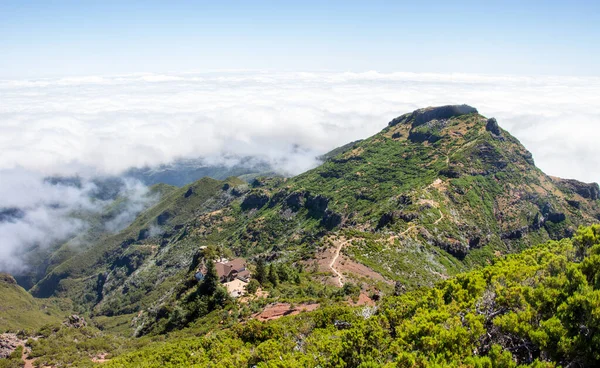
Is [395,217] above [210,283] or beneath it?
above

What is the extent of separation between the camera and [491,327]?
770 inches

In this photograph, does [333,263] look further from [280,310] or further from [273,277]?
[280,310]

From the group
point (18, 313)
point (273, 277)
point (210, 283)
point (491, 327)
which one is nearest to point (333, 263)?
point (273, 277)

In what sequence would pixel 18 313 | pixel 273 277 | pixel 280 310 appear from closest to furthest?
pixel 280 310 → pixel 273 277 → pixel 18 313

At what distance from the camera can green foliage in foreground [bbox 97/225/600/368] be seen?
1577 cm

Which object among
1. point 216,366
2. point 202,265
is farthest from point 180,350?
point 202,265

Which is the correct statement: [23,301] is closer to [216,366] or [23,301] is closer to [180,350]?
[180,350]

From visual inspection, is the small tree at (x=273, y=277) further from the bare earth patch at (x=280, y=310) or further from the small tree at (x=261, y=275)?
the bare earth patch at (x=280, y=310)

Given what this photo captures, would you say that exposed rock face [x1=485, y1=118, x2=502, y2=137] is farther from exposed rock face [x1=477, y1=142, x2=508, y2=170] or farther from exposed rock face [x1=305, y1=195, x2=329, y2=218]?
exposed rock face [x1=305, y1=195, x2=329, y2=218]

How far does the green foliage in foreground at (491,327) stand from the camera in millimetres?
15766

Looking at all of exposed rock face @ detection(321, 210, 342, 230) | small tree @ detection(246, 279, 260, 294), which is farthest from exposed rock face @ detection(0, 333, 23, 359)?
exposed rock face @ detection(321, 210, 342, 230)

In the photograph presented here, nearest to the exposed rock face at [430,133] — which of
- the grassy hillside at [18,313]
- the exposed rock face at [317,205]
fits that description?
the exposed rock face at [317,205]

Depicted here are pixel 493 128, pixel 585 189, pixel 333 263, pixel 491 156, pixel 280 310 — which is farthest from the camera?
pixel 493 128

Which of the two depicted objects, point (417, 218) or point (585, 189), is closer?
point (417, 218)
